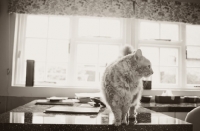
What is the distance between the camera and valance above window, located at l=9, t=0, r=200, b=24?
279cm

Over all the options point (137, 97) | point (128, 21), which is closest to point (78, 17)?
point (128, 21)

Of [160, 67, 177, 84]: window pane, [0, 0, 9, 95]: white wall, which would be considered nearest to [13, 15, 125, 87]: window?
[0, 0, 9, 95]: white wall

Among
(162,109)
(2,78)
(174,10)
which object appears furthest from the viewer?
(174,10)

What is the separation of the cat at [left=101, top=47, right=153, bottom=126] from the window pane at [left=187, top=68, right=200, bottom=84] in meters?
2.83

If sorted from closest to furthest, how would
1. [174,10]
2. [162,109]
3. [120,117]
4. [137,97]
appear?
[120,117] < [137,97] < [162,109] < [174,10]

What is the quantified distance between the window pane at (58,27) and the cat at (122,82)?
2427 mm

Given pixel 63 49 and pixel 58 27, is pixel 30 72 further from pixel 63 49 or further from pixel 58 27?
pixel 58 27

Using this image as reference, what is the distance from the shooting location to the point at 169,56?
323 cm

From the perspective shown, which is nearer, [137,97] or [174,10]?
[137,97]

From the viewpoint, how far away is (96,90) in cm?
285

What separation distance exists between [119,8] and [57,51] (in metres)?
1.17

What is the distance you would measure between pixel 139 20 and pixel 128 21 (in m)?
0.22

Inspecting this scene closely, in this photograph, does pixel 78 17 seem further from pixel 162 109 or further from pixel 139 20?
pixel 162 109

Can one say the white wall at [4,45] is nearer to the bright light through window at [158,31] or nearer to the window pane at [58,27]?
the window pane at [58,27]
